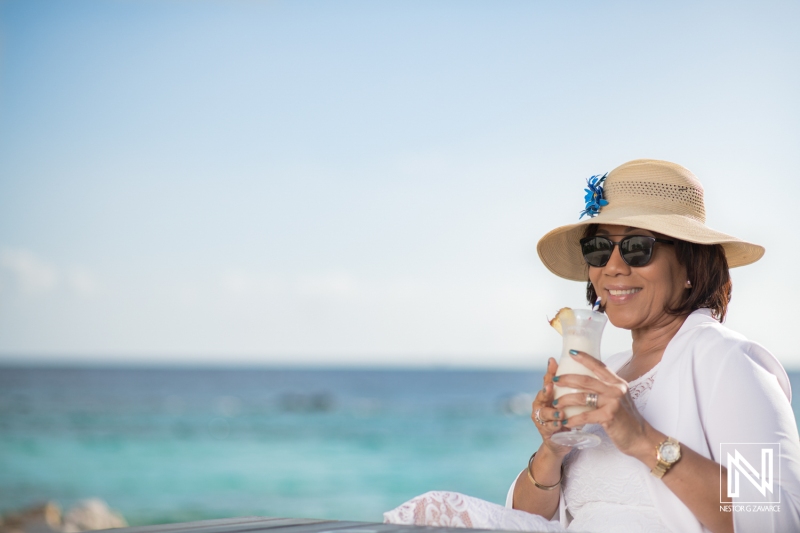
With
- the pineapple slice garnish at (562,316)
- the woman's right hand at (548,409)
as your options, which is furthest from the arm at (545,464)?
the pineapple slice garnish at (562,316)

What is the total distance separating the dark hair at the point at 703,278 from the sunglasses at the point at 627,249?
0.07 m

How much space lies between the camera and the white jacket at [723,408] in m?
1.87

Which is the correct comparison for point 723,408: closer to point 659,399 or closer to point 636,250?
point 659,399

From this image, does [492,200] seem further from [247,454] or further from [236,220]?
[247,454]

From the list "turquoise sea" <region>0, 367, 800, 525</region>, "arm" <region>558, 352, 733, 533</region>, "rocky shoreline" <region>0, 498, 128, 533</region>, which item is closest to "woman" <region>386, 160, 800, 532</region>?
"arm" <region>558, 352, 733, 533</region>

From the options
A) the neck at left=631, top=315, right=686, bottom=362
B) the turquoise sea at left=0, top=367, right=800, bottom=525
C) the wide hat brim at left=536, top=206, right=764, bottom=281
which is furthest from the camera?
the turquoise sea at left=0, top=367, right=800, bottom=525

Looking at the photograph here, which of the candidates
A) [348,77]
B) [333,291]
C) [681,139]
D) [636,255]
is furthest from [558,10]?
[333,291]

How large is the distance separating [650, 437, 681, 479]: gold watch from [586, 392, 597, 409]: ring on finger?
191 mm

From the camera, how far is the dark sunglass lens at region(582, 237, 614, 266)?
2375 mm

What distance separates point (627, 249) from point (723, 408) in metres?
0.55

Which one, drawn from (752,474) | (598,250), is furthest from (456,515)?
(598,250)

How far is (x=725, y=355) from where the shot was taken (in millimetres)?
2006

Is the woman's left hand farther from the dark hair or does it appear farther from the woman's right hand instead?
the dark hair

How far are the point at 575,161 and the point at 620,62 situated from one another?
16.5 ft
